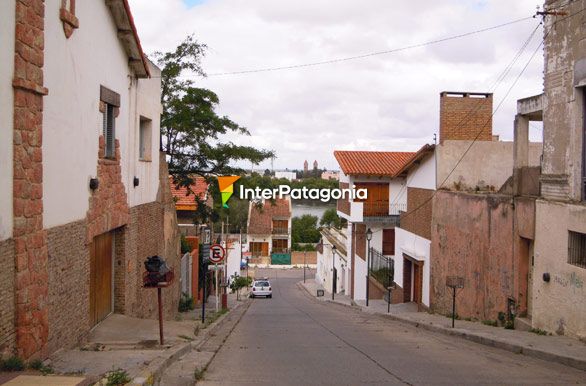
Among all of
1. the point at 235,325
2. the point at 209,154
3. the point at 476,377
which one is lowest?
the point at 235,325

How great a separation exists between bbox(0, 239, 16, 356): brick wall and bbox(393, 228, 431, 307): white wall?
57.8ft

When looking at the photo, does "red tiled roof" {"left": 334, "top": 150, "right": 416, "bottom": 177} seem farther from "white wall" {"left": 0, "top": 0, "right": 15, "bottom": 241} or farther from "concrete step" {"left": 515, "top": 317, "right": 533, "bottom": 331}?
"white wall" {"left": 0, "top": 0, "right": 15, "bottom": 241}

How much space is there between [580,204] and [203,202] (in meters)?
16.2

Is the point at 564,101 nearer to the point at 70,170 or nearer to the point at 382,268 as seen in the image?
the point at 70,170

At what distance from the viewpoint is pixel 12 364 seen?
293 inches

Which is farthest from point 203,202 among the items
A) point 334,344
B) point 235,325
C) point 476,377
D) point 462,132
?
point 476,377

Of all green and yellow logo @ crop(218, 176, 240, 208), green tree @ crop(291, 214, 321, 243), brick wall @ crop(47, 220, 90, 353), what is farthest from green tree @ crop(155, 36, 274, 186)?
green tree @ crop(291, 214, 321, 243)

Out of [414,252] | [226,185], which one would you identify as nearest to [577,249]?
[414,252]

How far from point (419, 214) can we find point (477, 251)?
684 centimetres

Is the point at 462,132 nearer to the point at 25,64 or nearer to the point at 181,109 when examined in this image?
the point at 181,109

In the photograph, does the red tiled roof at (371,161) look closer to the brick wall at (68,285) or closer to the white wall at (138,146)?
the white wall at (138,146)

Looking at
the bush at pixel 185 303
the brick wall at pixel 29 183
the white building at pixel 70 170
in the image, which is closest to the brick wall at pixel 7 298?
the white building at pixel 70 170

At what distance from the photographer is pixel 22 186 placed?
802 cm

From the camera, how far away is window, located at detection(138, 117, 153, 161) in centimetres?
1653
